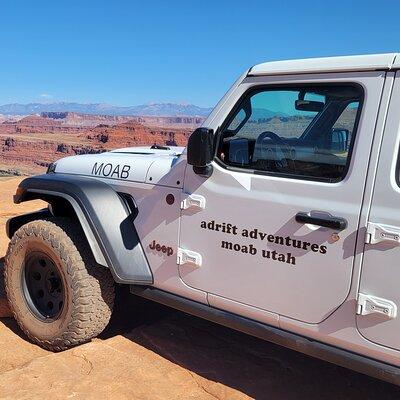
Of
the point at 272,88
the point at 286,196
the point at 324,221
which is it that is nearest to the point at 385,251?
the point at 324,221

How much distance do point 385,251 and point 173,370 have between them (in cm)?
160

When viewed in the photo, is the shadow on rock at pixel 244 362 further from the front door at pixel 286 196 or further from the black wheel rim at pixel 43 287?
the front door at pixel 286 196

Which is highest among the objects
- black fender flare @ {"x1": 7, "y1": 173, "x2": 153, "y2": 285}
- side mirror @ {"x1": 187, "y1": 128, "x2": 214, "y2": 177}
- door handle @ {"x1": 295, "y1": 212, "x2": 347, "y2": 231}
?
side mirror @ {"x1": 187, "y1": 128, "x2": 214, "y2": 177}

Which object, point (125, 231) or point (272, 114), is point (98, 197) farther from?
point (272, 114)

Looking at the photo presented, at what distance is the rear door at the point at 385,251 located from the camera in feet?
7.03

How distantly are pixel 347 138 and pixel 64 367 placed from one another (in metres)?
2.12

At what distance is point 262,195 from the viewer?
2.56 meters

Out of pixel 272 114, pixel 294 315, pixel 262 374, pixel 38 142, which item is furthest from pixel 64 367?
pixel 38 142

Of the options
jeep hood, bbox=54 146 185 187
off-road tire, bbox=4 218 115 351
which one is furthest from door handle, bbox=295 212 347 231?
off-road tire, bbox=4 218 115 351

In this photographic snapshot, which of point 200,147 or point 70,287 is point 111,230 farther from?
point 200,147

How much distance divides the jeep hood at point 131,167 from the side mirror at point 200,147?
0.82 feet

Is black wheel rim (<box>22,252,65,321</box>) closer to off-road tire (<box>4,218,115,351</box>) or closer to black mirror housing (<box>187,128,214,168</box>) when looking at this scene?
off-road tire (<box>4,218,115,351</box>)

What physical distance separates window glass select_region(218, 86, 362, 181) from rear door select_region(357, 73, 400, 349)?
0.19m

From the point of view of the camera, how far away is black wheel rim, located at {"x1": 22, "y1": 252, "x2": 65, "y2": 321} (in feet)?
11.4
